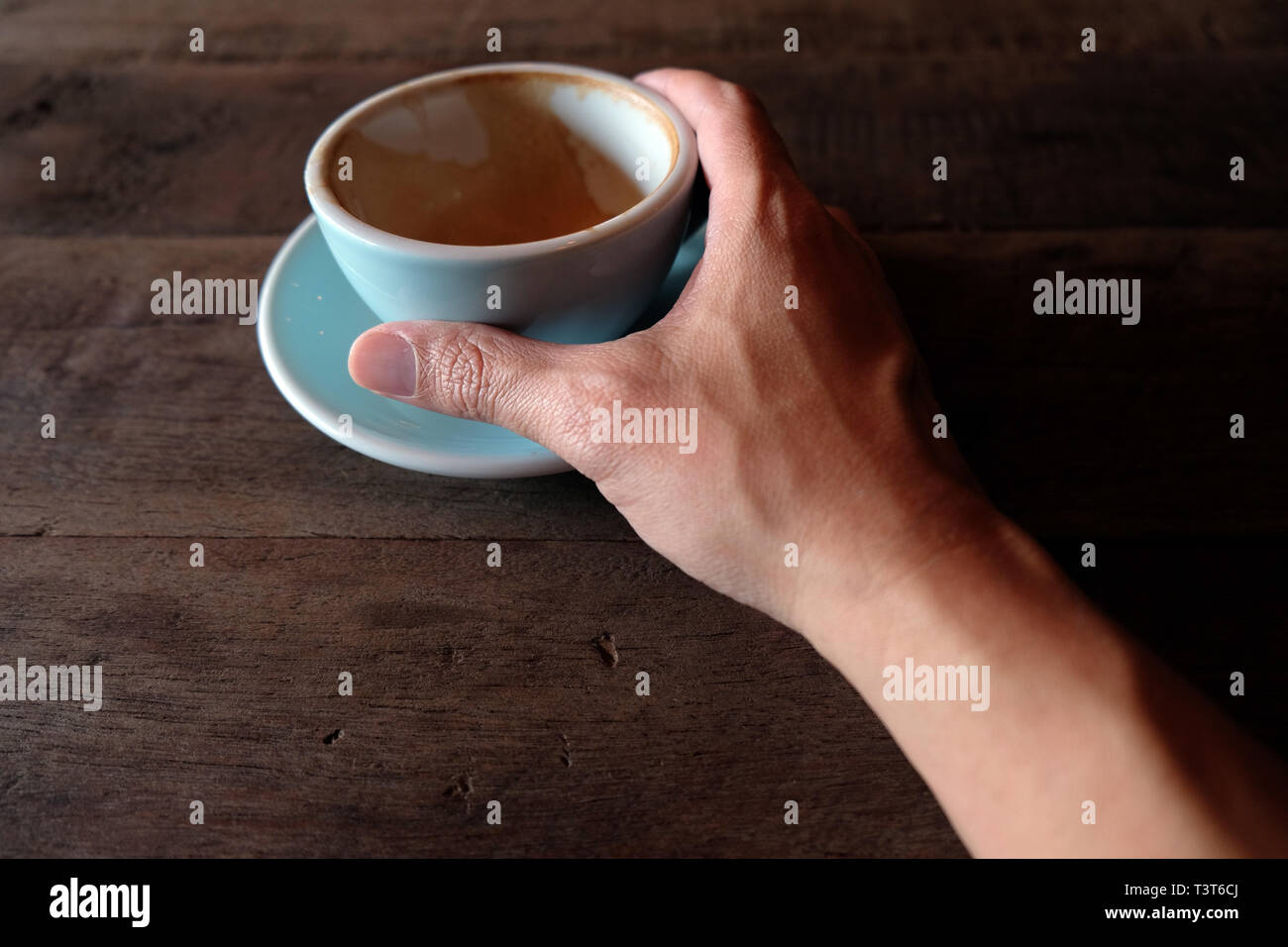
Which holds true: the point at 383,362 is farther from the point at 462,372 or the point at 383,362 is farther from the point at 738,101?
the point at 738,101

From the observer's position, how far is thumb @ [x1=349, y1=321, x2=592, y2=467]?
0.55m

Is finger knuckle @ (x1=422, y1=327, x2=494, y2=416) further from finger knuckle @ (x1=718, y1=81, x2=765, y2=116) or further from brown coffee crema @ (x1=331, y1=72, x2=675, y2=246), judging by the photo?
finger knuckle @ (x1=718, y1=81, x2=765, y2=116)

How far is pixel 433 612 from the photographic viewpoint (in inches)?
23.1

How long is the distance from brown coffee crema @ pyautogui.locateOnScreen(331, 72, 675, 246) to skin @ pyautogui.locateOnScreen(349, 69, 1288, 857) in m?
0.16

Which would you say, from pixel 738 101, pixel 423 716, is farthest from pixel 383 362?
pixel 738 101

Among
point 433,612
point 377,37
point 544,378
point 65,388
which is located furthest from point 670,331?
point 377,37

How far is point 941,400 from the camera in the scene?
27.6 inches

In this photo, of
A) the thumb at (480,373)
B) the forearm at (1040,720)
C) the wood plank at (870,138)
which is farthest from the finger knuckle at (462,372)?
the wood plank at (870,138)

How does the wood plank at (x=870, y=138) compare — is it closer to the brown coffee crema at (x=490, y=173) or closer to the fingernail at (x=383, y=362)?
the brown coffee crema at (x=490, y=173)

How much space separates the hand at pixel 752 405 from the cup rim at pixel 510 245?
44 mm

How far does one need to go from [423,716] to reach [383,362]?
0.21 metres

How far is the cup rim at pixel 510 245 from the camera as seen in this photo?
22.0 inches
